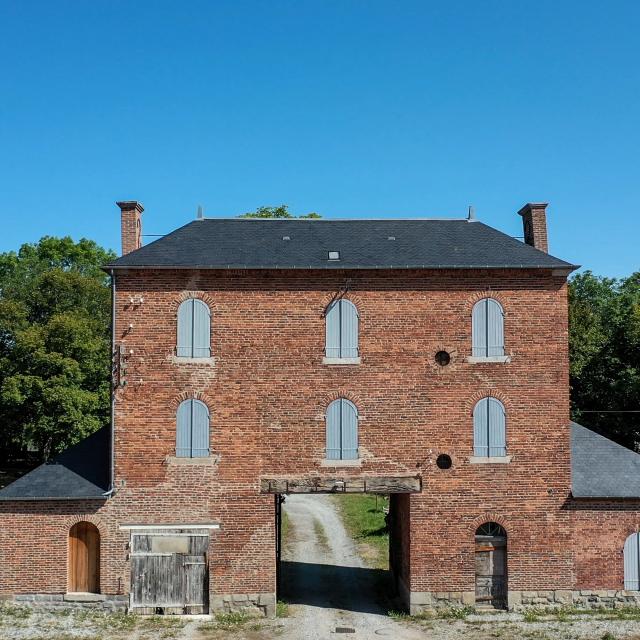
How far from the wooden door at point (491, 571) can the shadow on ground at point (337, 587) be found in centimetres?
279

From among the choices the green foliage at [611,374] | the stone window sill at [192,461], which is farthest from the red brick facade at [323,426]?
the green foliage at [611,374]

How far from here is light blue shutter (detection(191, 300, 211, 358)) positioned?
19.6 m

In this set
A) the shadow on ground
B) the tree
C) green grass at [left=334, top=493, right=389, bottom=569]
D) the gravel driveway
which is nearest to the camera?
the gravel driveway

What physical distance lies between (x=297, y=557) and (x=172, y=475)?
9.86 m

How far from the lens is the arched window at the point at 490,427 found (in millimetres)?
19516

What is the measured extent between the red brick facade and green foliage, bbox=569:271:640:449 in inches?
664

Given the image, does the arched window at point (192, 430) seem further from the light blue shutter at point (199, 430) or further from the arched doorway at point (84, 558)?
the arched doorway at point (84, 558)

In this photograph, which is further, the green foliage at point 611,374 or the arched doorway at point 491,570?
the green foliage at point 611,374

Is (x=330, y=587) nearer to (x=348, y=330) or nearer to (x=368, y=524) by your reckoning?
(x=348, y=330)

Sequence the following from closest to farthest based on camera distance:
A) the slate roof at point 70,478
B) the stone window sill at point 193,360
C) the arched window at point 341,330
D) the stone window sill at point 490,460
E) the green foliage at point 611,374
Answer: the slate roof at point 70,478, the stone window sill at point 490,460, the stone window sill at point 193,360, the arched window at point 341,330, the green foliage at point 611,374

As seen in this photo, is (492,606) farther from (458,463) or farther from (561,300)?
(561,300)

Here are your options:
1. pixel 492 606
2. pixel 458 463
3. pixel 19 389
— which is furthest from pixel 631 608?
pixel 19 389

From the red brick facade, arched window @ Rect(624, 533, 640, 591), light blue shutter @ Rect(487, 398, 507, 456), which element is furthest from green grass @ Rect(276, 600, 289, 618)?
arched window @ Rect(624, 533, 640, 591)

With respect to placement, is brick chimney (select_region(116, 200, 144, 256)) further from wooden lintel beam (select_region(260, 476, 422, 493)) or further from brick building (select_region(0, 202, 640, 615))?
wooden lintel beam (select_region(260, 476, 422, 493))
